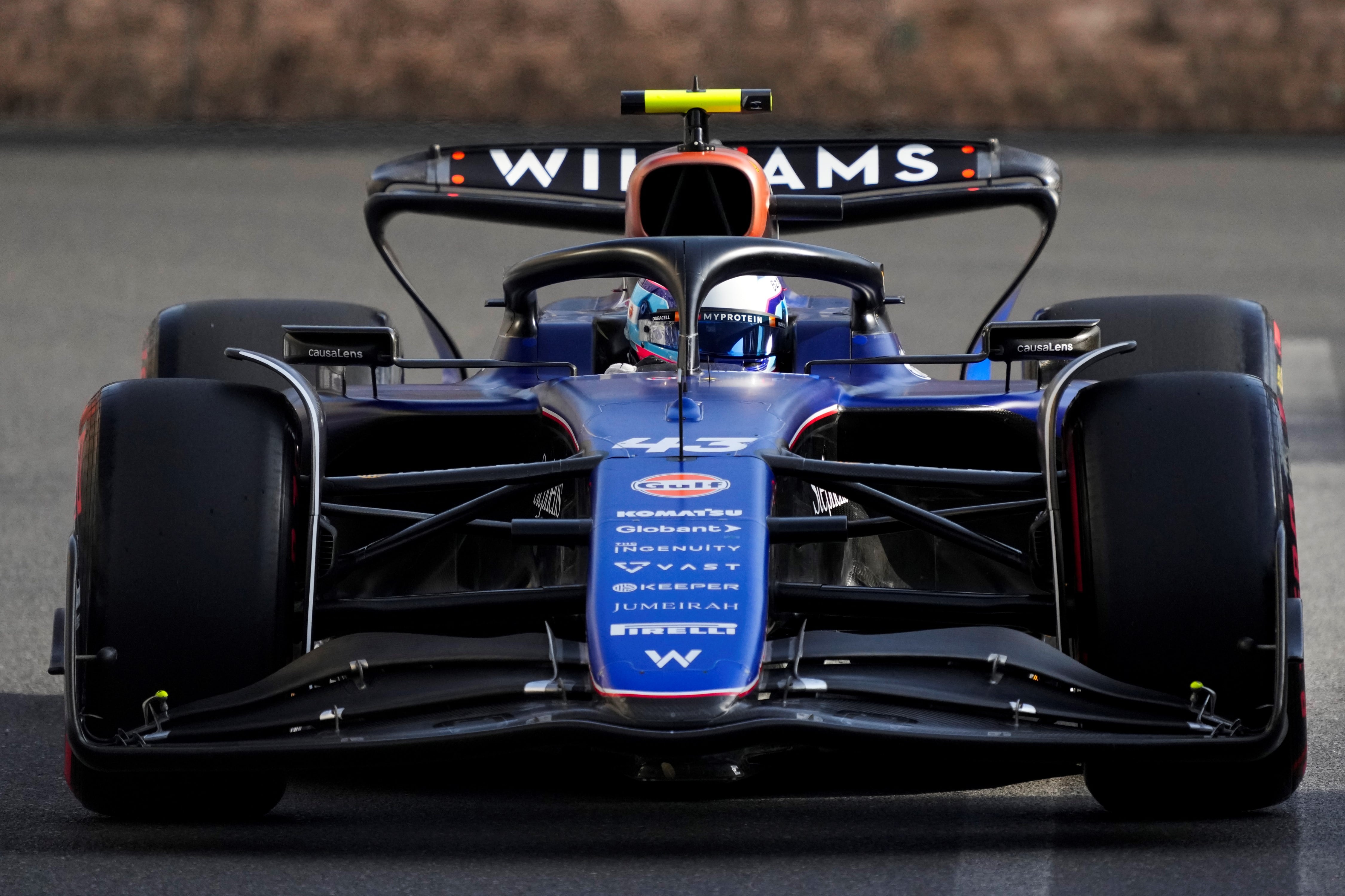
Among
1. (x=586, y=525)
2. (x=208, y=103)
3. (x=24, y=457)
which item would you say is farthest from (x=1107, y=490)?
(x=208, y=103)

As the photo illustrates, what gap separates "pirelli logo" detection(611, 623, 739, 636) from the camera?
12.9 feet

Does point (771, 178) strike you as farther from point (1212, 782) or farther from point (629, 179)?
point (1212, 782)

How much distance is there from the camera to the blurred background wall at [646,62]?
63.2 ft

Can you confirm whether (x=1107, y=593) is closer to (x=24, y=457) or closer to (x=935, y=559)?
(x=935, y=559)

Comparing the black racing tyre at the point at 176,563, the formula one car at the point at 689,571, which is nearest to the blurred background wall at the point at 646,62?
the formula one car at the point at 689,571

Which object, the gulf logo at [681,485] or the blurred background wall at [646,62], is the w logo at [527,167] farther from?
the blurred background wall at [646,62]

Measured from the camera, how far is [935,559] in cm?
532

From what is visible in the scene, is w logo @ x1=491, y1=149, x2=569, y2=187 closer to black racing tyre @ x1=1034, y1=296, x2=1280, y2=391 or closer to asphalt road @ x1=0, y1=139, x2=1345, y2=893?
black racing tyre @ x1=1034, y1=296, x2=1280, y2=391

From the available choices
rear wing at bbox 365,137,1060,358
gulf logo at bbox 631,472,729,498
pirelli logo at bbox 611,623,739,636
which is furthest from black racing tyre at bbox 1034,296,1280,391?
pirelli logo at bbox 611,623,739,636

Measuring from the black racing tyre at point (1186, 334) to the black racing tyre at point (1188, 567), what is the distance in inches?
68.4

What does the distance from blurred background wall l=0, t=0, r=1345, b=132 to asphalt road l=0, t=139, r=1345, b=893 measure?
0.73 meters

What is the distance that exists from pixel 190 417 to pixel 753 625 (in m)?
1.22

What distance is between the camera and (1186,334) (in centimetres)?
612

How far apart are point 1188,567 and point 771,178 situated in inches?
130
